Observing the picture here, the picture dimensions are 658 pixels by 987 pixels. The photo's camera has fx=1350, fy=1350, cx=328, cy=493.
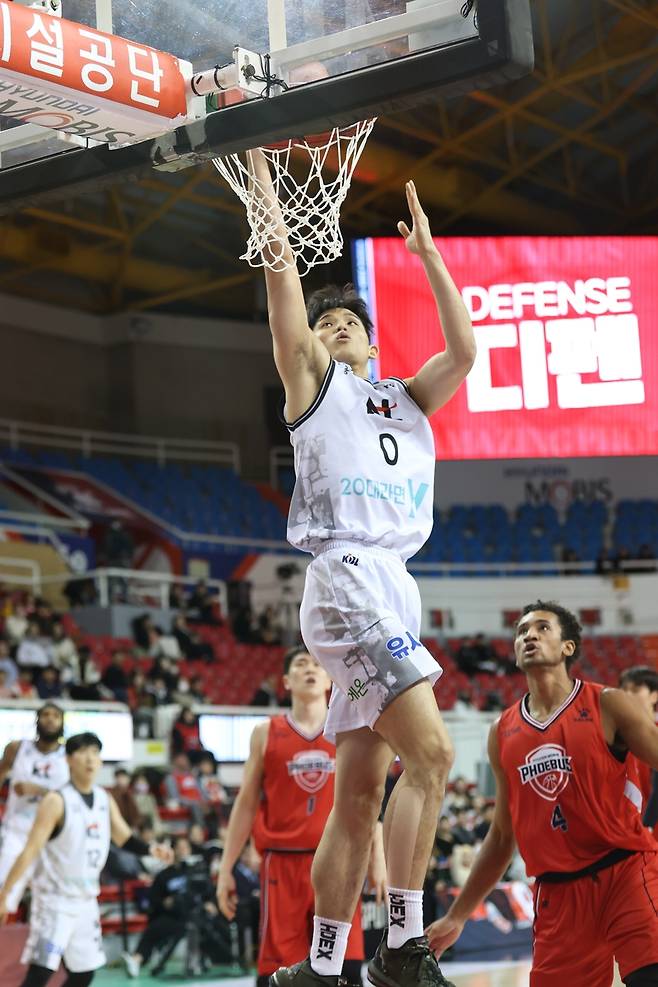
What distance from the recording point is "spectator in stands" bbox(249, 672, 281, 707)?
1817cm

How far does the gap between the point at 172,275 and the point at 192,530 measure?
207 inches

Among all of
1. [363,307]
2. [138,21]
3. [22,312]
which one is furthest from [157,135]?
[22,312]

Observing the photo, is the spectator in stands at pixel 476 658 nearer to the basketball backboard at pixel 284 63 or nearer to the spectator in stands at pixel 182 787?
the spectator in stands at pixel 182 787

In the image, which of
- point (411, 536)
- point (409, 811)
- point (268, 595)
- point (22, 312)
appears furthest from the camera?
point (22, 312)

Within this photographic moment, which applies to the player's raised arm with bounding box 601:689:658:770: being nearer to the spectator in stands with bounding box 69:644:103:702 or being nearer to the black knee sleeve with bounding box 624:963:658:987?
the black knee sleeve with bounding box 624:963:658:987

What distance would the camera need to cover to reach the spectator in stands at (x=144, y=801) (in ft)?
45.4

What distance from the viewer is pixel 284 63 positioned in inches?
186

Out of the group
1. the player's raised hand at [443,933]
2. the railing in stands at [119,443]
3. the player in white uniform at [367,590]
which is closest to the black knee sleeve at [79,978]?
the player's raised hand at [443,933]

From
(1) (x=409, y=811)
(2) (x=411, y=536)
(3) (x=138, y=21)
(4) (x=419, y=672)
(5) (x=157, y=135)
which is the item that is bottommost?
(1) (x=409, y=811)

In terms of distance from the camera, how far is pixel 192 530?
2398 centimetres

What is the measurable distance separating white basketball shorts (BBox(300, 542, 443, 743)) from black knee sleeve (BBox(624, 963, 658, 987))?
1.65 m

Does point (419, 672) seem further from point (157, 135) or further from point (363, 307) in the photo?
point (157, 135)

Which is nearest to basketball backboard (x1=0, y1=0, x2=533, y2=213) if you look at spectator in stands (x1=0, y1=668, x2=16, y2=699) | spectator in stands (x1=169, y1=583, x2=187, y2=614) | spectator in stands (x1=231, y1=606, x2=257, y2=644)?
spectator in stands (x1=0, y1=668, x2=16, y2=699)

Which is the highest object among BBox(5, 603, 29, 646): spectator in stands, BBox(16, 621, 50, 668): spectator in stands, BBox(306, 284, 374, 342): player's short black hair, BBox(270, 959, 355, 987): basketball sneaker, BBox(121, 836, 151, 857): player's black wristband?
BBox(306, 284, 374, 342): player's short black hair
